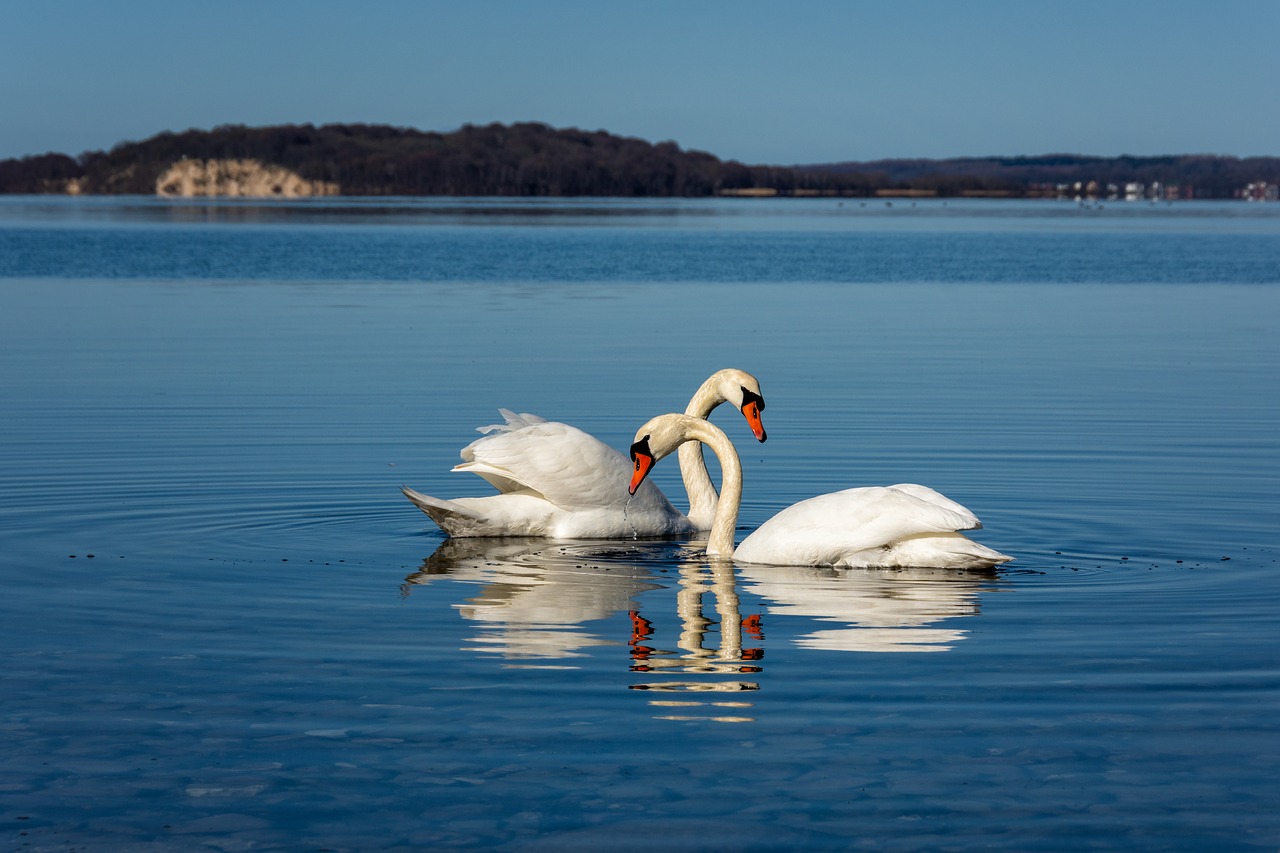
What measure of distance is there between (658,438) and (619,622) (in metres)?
2.89

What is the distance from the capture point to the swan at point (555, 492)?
40.4ft

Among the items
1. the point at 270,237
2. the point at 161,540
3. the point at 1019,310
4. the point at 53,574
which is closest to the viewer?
the point at 53,574

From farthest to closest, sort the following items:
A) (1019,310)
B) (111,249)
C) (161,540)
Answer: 1. (111,249)
2. (1019,310)
3. (161,540)

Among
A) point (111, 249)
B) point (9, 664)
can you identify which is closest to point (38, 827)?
point (9, 664)

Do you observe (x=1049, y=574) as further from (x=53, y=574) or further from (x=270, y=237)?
(x=270, y=237)

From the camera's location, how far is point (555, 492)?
40.6 ft

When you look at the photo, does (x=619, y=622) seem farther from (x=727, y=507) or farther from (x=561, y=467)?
→ (x=561, y=467)

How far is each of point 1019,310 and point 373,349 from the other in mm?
16177

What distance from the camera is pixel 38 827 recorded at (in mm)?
5934

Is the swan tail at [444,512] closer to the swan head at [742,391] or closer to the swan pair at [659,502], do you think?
the swan pair at [659,502]

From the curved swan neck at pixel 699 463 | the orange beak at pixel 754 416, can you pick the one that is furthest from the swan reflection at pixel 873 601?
the curved swan neck at pixel 699 463

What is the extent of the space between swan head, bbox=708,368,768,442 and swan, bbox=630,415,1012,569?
121 centimetres

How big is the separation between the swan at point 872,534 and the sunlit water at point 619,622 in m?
0.19

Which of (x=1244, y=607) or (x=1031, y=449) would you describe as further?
(x=1031, y=449)
